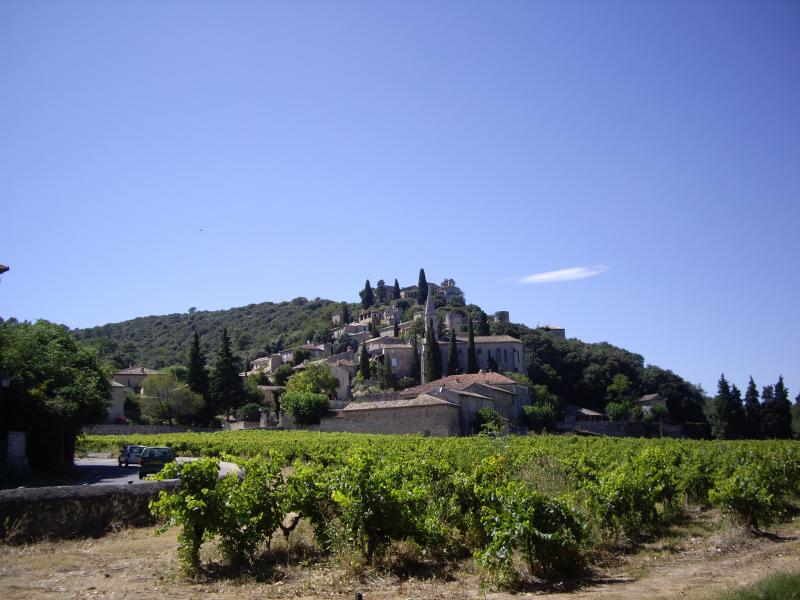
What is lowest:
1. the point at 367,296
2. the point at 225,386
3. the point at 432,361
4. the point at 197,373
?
the point at 225,386

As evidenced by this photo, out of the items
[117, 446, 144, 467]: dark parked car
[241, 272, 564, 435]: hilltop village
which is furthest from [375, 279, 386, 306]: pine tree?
[117, 446, 144, 467]: dark parked car

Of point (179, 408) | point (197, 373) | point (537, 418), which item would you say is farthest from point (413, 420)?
point (197, 373)

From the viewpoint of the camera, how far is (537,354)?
114 meters

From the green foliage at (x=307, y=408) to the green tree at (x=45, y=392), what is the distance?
34.3m

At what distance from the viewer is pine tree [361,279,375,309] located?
170 m

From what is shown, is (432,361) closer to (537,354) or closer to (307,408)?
(537,354)

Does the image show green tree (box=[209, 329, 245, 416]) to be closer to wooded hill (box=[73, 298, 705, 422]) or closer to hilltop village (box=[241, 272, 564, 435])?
hilltop village (box=[241, 272, 564, 435])

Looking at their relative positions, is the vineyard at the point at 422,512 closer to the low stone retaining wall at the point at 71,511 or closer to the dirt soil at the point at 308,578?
the dirt soil at the point at 308,578

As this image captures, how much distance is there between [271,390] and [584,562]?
88359 mm

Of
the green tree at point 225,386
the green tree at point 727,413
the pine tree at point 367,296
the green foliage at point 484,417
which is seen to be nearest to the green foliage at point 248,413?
the green tree at point 225,386

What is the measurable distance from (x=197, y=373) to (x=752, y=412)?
68.5 meters

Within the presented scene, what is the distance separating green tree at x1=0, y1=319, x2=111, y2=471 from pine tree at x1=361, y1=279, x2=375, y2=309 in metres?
142

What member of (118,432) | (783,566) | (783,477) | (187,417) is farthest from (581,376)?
(783,566)

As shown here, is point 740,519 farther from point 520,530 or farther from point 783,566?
point 520,530
